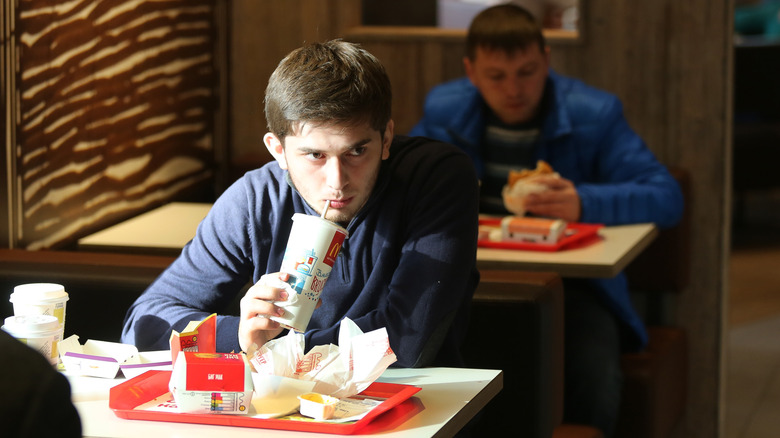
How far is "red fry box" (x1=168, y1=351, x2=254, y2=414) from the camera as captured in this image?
148 cm

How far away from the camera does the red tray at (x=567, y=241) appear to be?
110 inches

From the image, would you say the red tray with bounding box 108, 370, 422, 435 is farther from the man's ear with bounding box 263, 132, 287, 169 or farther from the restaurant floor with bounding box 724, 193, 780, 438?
the restaurant floor with bounding box 724, 193, 780, 438

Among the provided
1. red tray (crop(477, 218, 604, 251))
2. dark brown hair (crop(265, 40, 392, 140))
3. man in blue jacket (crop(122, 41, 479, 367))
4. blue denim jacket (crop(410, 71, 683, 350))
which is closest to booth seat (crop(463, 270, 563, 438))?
man in blue jacket (crop(122, 41, 479, 367))

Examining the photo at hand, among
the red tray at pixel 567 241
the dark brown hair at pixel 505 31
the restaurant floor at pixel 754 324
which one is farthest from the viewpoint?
the restaurant floor at pixel 754 324

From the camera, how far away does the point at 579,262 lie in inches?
104

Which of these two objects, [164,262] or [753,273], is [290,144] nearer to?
[164,262]

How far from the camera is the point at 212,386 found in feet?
4.87

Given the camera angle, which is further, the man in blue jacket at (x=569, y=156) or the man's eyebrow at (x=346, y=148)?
the man in blue jacket at (x=569, y=156)

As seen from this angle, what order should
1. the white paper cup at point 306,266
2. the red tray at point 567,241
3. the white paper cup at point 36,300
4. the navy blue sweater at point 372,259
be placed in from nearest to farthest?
the white paper cup at point 306,266 → the white paper cup at point 36,300 → the navy blue sweater at point 372,259 → the red tray at point 567,241

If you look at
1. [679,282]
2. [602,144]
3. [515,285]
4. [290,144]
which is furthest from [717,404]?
[290,144]

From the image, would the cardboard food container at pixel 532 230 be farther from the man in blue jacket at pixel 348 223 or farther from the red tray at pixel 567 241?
the man in blue jacket at pixel 348 223

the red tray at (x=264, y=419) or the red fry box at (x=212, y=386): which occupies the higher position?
the red fry box at (x=212, y=386)

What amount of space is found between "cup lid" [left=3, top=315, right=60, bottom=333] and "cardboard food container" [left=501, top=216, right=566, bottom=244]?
4.67 ft

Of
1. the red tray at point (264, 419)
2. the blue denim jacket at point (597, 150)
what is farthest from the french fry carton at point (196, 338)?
the blue denim jacket at point (597, 150)
